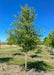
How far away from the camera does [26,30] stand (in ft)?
18.9

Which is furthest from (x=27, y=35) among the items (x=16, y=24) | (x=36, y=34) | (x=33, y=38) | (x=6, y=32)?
(x=6, y=32)

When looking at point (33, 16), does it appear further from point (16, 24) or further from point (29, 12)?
point (16, 24)

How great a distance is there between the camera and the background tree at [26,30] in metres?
5.55

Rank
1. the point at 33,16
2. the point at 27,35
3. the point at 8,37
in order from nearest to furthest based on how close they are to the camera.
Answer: the point at 27,35 < the point at 8,37 < the point at 33,16

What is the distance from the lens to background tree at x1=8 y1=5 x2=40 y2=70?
555cm

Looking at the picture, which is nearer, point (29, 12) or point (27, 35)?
point (27, 35)

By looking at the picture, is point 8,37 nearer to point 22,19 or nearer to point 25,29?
point 25,29

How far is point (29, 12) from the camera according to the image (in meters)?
6.08

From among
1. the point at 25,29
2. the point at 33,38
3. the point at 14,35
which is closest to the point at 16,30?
the point at 14,35

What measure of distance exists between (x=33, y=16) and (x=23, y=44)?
291 cm

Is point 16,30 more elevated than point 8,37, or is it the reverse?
point 16,30

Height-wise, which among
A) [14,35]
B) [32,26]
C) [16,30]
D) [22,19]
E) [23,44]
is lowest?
[23,44]

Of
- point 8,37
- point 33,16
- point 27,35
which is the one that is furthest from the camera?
point 33,16

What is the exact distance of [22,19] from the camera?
19.9ft
